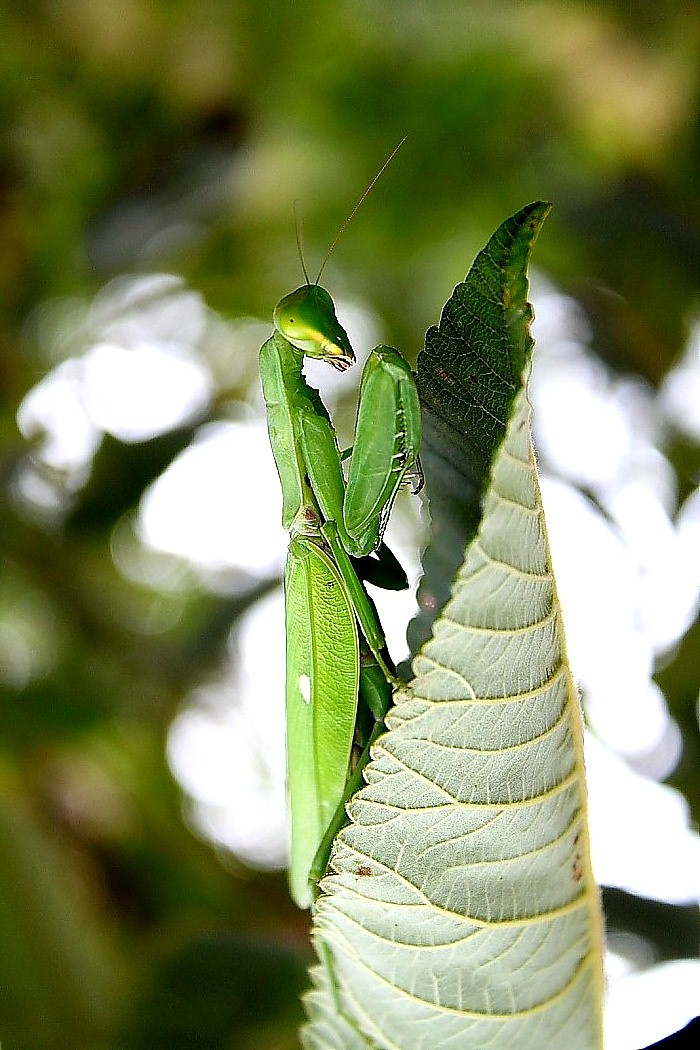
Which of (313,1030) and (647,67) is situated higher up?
(647,67)

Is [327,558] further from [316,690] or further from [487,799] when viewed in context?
[487,799]

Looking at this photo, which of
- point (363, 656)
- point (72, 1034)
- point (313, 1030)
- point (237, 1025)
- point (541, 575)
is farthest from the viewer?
point (72, 1034)

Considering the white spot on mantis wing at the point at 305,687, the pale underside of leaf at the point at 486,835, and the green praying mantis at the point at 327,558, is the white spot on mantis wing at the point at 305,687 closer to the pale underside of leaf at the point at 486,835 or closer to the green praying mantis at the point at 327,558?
the green praying mantis at the point at 327,558

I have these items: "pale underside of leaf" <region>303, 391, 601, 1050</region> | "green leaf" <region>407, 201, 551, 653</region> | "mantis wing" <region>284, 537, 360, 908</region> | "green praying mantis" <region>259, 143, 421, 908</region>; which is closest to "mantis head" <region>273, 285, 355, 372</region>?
"green praying mantis" <region>259, 143, 421, 908</region>

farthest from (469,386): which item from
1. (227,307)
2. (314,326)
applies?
(227,307)

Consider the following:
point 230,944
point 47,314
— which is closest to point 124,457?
point 47,314

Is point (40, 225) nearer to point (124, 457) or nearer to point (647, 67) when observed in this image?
point (124, 457)
